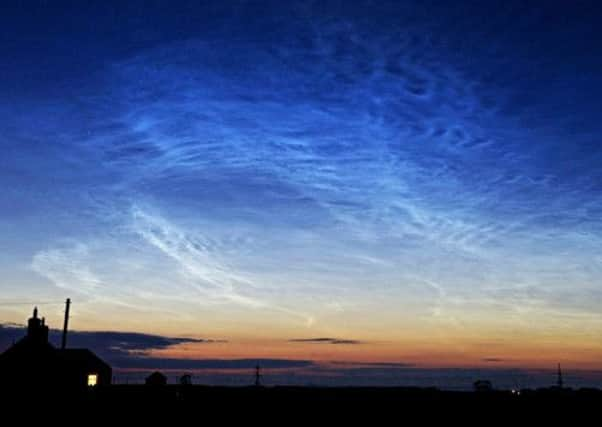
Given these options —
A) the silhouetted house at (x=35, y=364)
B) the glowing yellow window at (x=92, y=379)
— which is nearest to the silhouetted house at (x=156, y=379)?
the glowing yellow window at (x=92, y=379)

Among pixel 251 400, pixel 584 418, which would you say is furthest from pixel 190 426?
pixel 584 418

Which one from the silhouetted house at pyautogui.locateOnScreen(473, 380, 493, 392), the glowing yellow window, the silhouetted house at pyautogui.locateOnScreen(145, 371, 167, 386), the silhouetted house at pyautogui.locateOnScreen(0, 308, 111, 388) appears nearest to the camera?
the silhouetted house at pyautogui.locateOnScreen(0, 308, 111, 388)

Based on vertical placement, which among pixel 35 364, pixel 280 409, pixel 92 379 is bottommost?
pixel 280 409

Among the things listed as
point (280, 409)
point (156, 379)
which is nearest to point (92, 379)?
point (156, 379)

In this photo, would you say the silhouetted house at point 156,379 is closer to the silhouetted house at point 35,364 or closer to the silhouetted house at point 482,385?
the silhouetted house at point 35,364

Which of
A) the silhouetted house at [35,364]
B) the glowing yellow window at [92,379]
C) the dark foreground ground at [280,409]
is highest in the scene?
the silhouetted house at [35,364]

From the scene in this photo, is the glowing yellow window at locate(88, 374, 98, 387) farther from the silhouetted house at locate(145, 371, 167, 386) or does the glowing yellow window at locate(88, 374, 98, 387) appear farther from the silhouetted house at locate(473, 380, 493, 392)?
the silhouetted house at locate(473, 380, 493, 392)

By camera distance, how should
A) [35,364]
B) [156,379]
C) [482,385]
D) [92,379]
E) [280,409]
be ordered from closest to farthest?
[280,409] → [35,364] → [92,379] → [156,379] → [482,385]

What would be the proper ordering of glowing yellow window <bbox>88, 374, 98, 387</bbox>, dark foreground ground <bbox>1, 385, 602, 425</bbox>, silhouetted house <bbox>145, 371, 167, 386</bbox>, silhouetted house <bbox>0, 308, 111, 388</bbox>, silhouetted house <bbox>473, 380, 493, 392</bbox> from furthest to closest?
silhouetted house <bbox>473, 380, 493, 392</bbox> → silhouetted house <bbox>145, 371, 167, 386</bbox> → glowing yellow window <bbox>88, 374, 98, 387</bbox> → silhouetted house <bbox>0, 308, 111, 388</bbox> → dark foreground ground <bbox>1, 385, 602, 425</bbox>

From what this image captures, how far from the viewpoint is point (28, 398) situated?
4884 centimetres

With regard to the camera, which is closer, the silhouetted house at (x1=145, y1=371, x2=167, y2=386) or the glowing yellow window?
the glowing yellow window

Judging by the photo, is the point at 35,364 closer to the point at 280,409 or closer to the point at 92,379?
the point at 92,379

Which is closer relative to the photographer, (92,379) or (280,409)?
(280,409)

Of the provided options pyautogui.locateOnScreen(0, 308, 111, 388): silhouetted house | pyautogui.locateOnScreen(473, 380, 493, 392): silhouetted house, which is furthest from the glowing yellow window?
pyautogui.locateOnScreen(473, 380, 493, 392): silhouetted house
